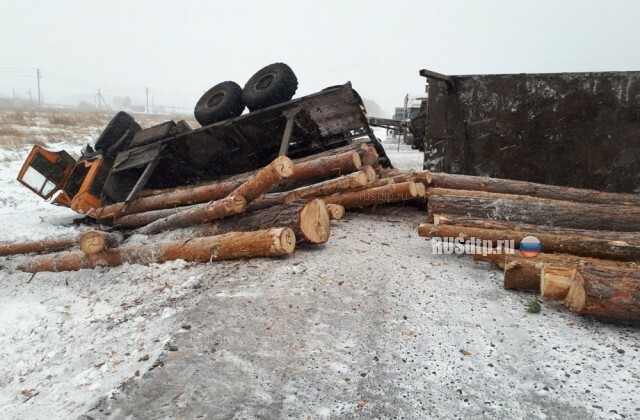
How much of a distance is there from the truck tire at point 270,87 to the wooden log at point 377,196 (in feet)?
7.76

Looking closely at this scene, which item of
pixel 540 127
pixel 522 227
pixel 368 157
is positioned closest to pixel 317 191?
pixel 368 157

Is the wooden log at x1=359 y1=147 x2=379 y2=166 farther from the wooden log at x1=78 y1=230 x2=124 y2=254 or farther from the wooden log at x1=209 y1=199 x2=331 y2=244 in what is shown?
the wooden log at x1=78 y1=230 x2=124 y2=254

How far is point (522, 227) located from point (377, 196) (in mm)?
2124

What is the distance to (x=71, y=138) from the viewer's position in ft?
65.7

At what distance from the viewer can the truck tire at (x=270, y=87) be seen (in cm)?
734

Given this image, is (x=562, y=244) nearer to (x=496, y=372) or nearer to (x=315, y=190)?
(x=496, y=372)

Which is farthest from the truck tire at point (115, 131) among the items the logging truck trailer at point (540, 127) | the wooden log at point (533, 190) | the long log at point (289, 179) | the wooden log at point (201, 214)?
the wooden log at point (533, 190)

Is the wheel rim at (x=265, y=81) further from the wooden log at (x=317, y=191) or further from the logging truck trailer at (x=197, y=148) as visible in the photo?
the wooden log at (x=317, y=191)

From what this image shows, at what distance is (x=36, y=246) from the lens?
582 cm

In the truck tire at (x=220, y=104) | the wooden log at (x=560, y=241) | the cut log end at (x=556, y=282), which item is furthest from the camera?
the truck tire at (x=220, y=104)

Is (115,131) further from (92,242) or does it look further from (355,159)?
(355,159)

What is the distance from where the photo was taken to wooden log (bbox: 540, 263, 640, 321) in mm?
2908

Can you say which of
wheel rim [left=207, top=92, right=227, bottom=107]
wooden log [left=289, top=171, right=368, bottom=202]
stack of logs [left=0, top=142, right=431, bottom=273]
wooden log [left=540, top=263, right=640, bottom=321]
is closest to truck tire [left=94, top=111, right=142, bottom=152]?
stack of logs [left=0, top=142, right=431, bottom=273]

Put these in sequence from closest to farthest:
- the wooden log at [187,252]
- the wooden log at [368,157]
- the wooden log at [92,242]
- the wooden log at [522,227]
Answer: the wooden log at [522,227]
the wooden log at [187,252]
the wooden log at [92,242]
the wooden log at [368,157]
